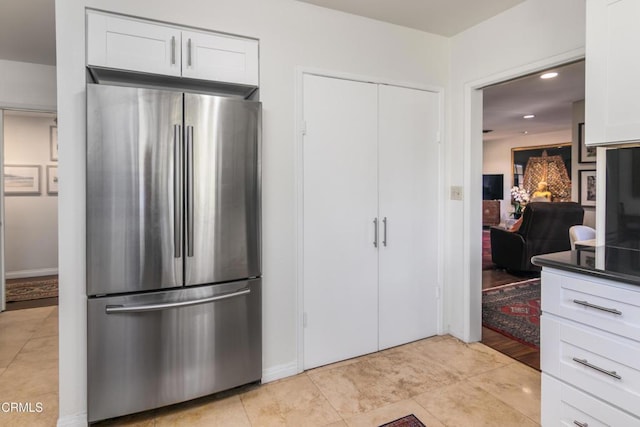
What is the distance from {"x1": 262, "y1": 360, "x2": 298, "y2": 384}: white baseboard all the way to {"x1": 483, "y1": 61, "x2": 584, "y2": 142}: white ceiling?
2.87m

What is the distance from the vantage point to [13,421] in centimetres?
204

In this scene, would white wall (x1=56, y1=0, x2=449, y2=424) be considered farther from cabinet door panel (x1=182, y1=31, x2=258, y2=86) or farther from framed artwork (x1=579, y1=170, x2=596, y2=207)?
framed artwork (x1=579, y1=170, x2=596, y2=207)

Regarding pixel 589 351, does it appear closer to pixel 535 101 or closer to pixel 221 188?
pixel 221 188

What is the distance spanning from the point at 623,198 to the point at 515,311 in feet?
6.59

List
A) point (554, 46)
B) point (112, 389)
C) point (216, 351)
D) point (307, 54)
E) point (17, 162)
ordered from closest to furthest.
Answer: point (112, 389) → point (216, 351) → point (554, 46) → point (307, 54) → point (17, 162)

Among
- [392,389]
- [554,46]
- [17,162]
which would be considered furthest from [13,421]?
[17,162]

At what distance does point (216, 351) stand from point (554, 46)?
2803mm

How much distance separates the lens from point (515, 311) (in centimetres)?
366

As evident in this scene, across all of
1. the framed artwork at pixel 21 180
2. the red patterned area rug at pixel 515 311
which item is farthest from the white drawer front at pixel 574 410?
the framed artwork at pixel 21 180

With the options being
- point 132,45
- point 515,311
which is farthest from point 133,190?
point 515,311

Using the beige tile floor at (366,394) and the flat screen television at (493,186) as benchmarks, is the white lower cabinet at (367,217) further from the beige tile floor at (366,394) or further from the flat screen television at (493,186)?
the flat screen television at (493,186)

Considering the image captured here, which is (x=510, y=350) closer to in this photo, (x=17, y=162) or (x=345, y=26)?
(x=345, y=26)

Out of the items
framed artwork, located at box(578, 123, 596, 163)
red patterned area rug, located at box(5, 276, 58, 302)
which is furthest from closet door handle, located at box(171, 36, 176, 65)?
framed artwork, located at box(578, 123, 596, 163)

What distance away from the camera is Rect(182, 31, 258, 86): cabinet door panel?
83.9 inches
